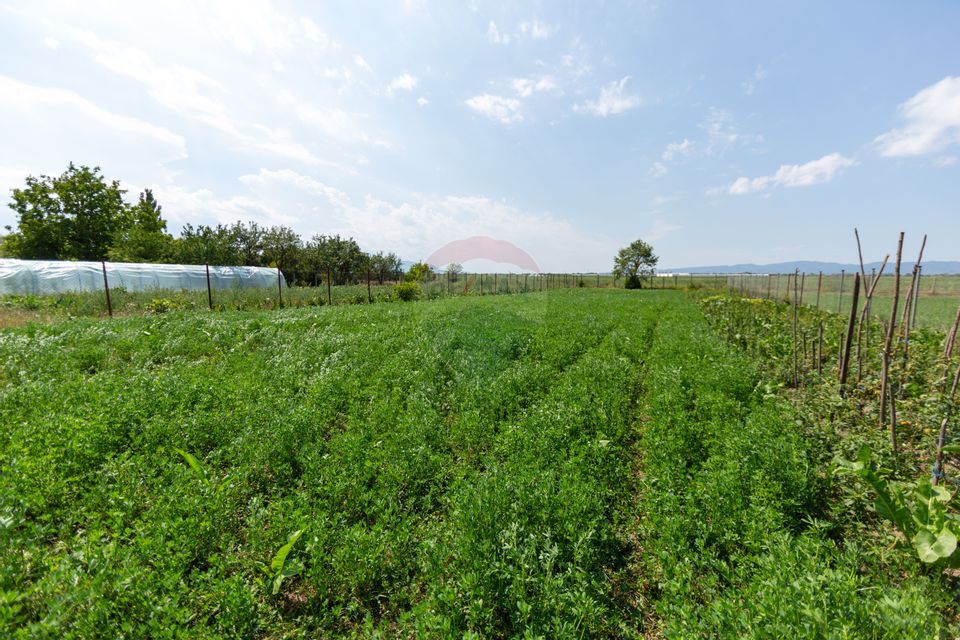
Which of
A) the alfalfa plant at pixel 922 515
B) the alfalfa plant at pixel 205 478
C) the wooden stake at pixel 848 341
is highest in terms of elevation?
the wooden stake at pixel 848 341

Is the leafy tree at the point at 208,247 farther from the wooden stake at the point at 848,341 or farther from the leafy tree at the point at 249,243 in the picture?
the wooden stake at the point at 848,341

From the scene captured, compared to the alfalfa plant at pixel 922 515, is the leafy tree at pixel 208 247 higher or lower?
higher

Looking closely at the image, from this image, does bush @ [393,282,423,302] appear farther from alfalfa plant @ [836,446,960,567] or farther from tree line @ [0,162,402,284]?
alfalfa plant @ [836,446,960,567]

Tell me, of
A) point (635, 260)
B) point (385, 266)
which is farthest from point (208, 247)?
point (635, 260)

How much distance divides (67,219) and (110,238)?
3.22 meters

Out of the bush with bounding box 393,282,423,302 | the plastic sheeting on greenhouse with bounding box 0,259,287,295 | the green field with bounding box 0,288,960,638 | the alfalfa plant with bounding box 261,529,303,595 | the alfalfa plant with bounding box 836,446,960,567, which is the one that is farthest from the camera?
the bush with bounding box 393,282,423,302

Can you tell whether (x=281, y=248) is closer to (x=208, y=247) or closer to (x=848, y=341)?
(x=208, y=247)

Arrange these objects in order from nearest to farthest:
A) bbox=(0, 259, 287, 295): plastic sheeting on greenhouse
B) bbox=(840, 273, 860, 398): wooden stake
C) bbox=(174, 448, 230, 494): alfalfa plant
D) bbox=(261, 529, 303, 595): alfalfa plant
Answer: bbox=(261, 529, 303, 595): alfalfa plant → bbox=(174, 448, 230, 494): alfalfa plant → bbox=(840, 273, 860, 398): wooden stake → bbox=(0, 259, 287, 295): plastic sheeting on greenhouse

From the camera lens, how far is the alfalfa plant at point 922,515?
2.32m

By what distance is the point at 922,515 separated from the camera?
251 centimetres

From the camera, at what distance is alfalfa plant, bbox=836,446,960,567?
2.32 metres

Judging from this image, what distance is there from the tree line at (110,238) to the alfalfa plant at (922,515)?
1327 inches

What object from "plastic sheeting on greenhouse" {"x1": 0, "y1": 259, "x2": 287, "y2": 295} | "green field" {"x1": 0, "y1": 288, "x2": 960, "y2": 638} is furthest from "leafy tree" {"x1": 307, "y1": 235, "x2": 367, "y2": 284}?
"green field" {"x1": 0, "y1": 288, "x2": 960, "y2": 638}

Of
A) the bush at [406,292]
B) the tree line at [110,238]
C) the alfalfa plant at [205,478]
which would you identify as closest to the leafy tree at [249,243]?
the tree line at [110,238]
